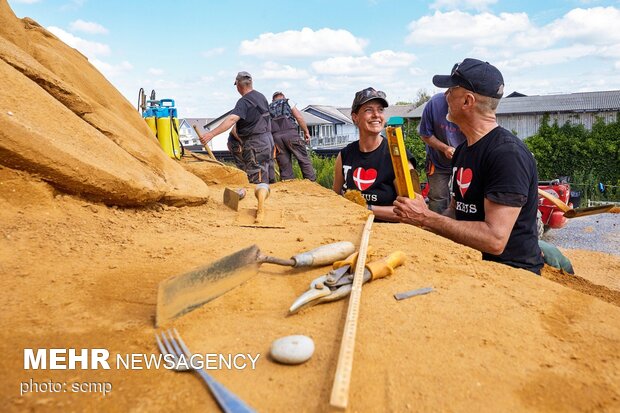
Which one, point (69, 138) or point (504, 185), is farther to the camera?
point (69, 138)

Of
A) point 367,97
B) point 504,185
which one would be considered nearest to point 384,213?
point 367,97

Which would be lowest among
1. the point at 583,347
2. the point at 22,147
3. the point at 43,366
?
the point at 583,347

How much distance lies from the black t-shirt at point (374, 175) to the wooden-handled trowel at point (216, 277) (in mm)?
1633

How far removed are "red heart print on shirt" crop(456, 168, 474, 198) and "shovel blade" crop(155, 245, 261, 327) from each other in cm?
141

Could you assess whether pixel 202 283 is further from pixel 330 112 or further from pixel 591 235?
pixel 330 112

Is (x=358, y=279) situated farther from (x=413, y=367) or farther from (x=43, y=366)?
(x=43, y=366)

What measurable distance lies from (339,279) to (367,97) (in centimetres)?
231

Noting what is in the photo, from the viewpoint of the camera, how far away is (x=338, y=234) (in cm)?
332

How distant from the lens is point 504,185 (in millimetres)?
2736

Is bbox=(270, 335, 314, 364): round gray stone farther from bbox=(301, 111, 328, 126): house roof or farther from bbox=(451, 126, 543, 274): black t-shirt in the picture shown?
bbox=(301, 111, 328, 126): house roof

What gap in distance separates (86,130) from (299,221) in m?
1.67

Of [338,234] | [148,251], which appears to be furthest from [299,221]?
[148,251]

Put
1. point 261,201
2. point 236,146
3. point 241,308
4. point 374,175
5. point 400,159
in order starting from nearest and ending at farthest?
1. point 241,308
2. point 400,159
3. point 261,201
4. point 374,175
5. point 236,146

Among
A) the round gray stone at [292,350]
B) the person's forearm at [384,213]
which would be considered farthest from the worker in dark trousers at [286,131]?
the round gray stone at [292,350]
